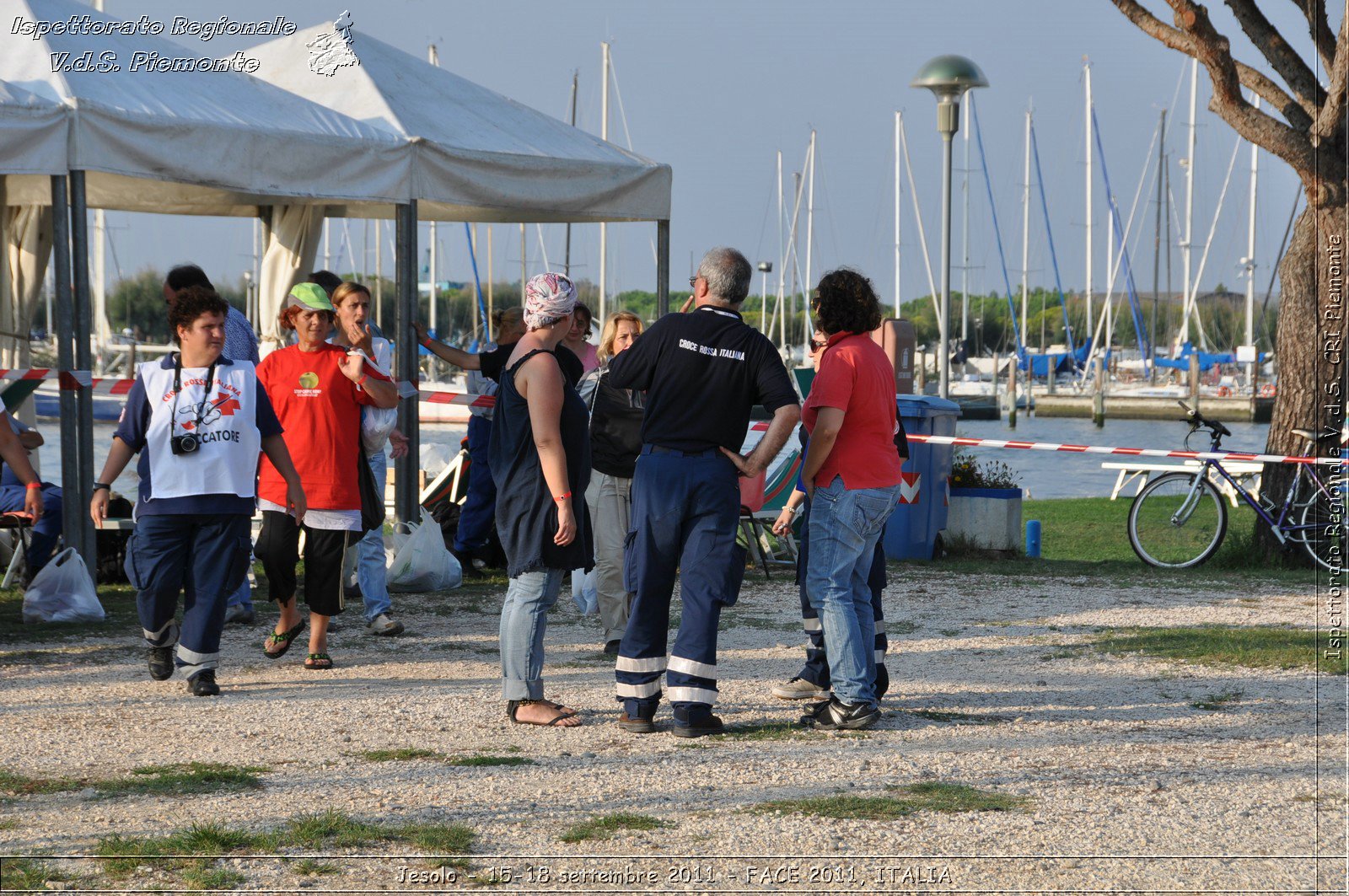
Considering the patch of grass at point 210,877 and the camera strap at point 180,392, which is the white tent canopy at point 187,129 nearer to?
the camera strap at point 180,392

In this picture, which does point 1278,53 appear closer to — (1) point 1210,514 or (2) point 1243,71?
(2) point 1243,71

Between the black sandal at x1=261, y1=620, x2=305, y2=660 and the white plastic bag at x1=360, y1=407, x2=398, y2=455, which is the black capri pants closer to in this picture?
the black sandal at x1=261, y1=620, x2=305, y2=660

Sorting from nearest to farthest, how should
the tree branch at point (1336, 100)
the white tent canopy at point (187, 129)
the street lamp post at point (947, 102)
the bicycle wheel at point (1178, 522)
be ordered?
1. the white tent canopy at point (187, 129)
2. the tree branch at point (1336, 100)
3. the bicycle wheel at point (1178, 522)
4. the street lamp post at point (947, 102)

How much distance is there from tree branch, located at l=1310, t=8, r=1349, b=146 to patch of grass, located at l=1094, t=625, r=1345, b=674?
4.27m

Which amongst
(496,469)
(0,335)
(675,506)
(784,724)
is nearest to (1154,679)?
(784,724)

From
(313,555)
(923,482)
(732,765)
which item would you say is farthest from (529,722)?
(923,482)

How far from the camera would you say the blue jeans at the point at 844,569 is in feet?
18.9

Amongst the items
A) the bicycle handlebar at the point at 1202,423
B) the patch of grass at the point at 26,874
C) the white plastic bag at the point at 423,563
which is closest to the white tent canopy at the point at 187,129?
the white plastic bag at the point at 423,563

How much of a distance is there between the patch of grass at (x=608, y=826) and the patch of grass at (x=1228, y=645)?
377 cm

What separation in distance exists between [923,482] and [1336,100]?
3925 mm

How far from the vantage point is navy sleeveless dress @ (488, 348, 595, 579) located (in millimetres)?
5688

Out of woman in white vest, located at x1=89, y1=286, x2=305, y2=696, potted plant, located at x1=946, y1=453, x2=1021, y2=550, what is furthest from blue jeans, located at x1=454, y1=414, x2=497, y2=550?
woman in white vest, located at x1=89, y1=286, x2=305, y2=696

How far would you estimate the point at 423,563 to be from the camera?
30.3ft

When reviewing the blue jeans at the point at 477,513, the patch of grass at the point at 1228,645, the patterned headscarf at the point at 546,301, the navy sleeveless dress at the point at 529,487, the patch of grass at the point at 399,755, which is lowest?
the patch of grass at the point at 1228,645
